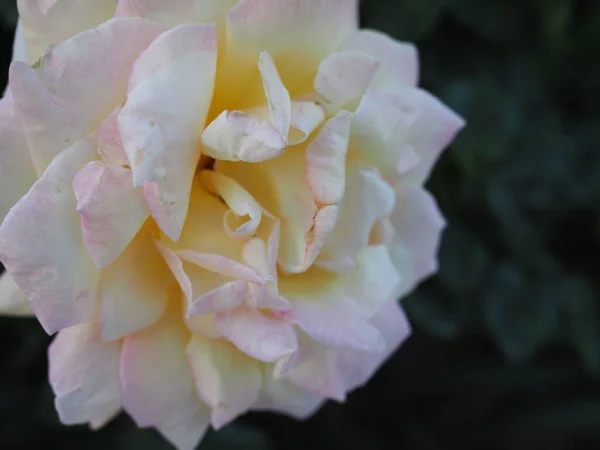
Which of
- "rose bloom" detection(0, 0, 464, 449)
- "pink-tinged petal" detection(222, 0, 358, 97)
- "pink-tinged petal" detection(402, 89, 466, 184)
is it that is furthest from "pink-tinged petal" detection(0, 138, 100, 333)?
"pink-tinged petal" detection(402, 89, 466, 184)

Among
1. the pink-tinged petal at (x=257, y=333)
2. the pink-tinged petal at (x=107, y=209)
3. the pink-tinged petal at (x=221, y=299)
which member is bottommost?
the pink-tinged petal at (x=257, y=333)

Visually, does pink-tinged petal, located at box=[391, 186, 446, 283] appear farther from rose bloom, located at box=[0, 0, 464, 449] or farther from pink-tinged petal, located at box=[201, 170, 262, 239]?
pink-tinged petal, located at box=[201, 170, 262, 239]

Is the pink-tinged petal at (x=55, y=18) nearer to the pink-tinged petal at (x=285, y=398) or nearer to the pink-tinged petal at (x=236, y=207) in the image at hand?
the pink-tinged petal at (x=236, y=207)

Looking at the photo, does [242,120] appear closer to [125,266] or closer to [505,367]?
[125,266]

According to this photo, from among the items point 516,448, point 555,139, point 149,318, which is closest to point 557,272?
point 555,139

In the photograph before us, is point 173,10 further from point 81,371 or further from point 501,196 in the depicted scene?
point 501,196

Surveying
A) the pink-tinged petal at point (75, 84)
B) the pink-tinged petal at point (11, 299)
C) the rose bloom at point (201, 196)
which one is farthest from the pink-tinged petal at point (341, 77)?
the pink-tinged petal at point (11, 299)
